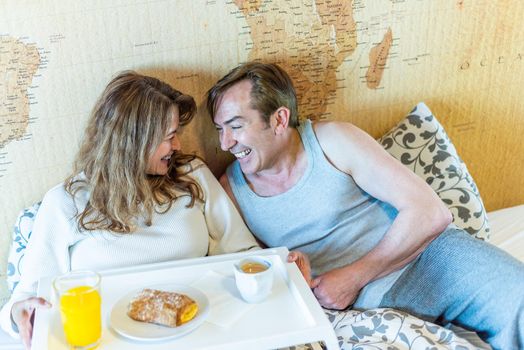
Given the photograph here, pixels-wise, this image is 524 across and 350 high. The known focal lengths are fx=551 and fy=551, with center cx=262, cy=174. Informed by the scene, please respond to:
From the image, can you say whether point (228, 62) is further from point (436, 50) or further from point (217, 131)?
point (436, 50)

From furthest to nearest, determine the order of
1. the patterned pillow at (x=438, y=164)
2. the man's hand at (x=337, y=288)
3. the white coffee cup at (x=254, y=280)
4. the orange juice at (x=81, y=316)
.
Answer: the patterned pillow at (x=438, y=164) → the man's hand at (x=337, y=288) → the white coffee cup at (x=254, y=280) → the orange juice at (x=81, y=316)

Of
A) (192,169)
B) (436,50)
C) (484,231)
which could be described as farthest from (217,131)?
(484,231)

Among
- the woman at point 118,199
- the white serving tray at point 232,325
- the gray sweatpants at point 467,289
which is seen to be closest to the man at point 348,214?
the gray sweatpants at point 467,289

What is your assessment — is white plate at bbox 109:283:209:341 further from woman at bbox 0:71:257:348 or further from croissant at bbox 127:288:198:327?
woman at bbox 0:71:257:348

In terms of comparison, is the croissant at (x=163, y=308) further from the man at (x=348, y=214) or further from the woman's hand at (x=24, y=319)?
the man at (x=348, y=214)

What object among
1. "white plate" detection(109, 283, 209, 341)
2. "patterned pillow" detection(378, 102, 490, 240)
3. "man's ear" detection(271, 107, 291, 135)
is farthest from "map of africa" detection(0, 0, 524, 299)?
"white plate" detection(109, 283, 209, 341)

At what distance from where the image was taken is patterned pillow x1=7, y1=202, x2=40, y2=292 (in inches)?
63.4

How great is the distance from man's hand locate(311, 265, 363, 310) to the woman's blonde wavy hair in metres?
0.52

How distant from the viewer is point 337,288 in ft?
5.21

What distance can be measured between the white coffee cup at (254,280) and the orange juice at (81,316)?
31 cm

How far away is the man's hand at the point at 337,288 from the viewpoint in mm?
1584

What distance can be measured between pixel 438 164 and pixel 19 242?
1.36 metres

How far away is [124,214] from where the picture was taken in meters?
1.50

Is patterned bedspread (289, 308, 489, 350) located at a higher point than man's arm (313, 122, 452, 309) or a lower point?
lower
